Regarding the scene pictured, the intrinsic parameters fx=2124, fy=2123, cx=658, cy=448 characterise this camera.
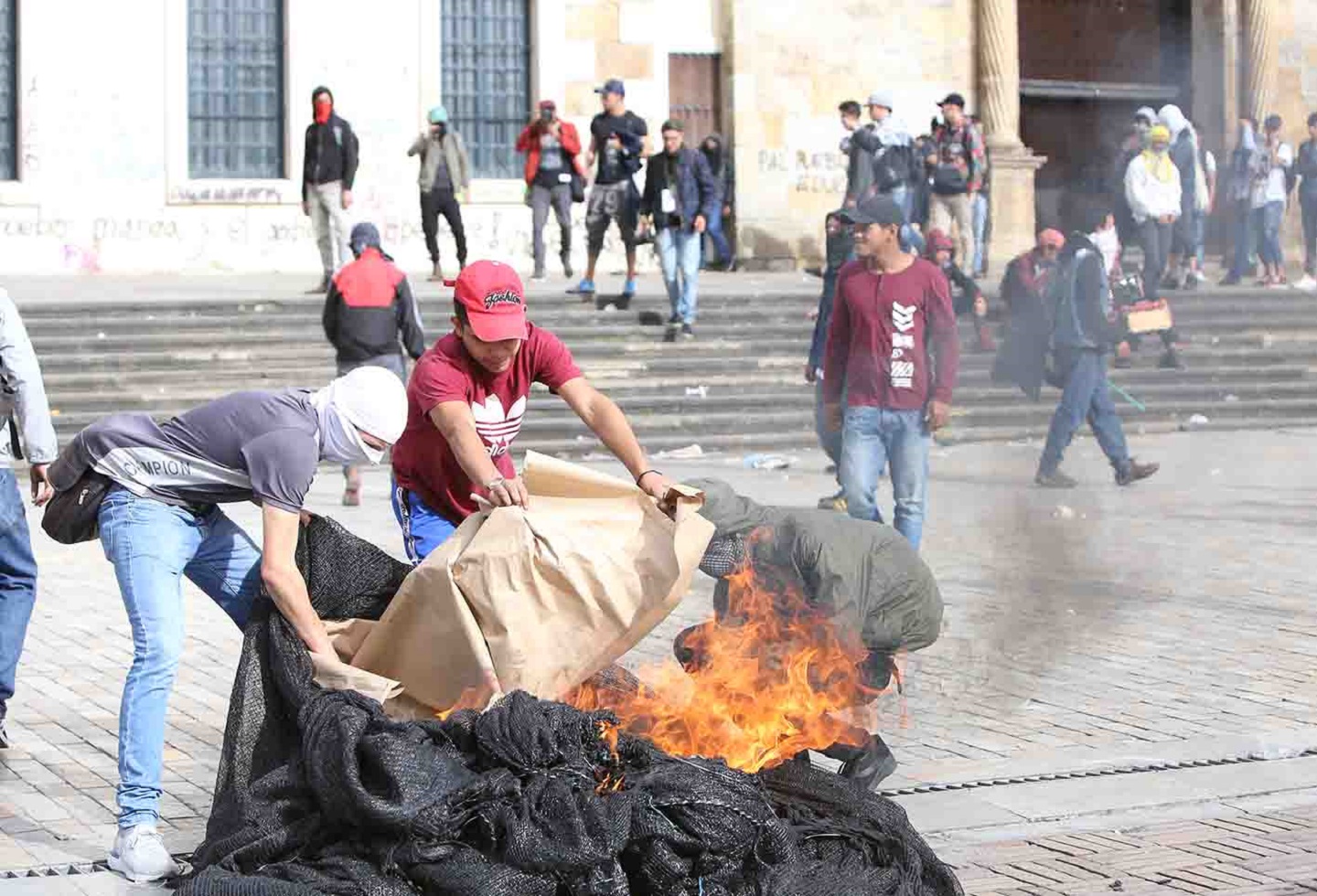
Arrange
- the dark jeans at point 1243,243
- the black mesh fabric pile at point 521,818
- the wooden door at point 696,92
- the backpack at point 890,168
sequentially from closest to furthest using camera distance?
1. the black mesh fabric pile at point 521,818
2. the backpack at point 890,168
3. the dark jeans at point 1243,243
4. the wooden door at point 696,92

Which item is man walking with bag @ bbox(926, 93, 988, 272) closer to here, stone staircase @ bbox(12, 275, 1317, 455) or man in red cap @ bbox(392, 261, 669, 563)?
stone staircase @ bbox(12, 275, 1317, 455)

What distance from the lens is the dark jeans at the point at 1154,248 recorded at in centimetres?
2033

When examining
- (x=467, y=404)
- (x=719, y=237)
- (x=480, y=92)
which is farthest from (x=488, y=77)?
(x=467, y=404)

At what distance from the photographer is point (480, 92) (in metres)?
24.8

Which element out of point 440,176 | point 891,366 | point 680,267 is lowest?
point 891,366

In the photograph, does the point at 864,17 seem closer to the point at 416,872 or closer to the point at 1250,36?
the point at 1250,36

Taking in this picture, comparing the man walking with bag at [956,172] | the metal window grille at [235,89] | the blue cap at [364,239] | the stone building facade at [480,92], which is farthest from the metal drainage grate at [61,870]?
the metal window grille at [235,89]

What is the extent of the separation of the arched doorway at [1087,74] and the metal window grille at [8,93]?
13469 mm

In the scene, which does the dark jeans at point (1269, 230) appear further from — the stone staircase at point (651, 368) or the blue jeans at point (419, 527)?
the blue jeans at point (419, 527)

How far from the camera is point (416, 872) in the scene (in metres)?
4.81

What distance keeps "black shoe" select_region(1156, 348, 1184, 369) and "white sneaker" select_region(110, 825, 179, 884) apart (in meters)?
14.7

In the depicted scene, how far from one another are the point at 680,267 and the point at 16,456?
11.6 meters

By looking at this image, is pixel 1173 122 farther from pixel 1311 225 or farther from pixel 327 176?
pixel 327 176

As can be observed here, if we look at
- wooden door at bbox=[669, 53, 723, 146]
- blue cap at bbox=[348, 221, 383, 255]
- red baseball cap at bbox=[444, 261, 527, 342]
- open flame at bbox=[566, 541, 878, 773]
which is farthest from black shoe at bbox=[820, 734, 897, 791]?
wooden door at bbox=[669, 53, 723, 146]
